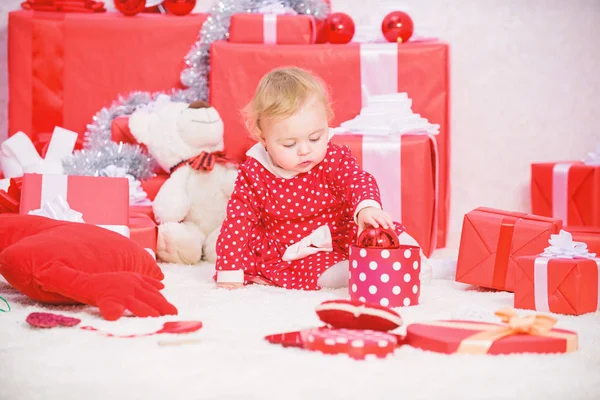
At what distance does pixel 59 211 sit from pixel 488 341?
1155 mm

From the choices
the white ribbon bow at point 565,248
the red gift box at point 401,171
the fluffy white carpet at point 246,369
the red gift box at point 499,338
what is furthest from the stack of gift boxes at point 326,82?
the red gift box at point 499,338

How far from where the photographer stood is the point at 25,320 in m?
1.38

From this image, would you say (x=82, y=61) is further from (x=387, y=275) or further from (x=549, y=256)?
(x=549, y=256)

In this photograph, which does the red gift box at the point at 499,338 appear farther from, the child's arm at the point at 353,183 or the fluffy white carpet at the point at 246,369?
the child's arm at the point at 353,183

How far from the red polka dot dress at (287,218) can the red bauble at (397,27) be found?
0.79 meters

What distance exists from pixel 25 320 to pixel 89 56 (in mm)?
1469

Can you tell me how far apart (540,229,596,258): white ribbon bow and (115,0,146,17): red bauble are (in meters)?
1.70

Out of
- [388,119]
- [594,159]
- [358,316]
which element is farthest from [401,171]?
[358,316]

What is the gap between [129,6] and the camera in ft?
8.76

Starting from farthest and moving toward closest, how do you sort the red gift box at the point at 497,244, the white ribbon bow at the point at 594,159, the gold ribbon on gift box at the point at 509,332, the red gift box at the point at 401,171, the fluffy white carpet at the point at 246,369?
the white ribbon bow at the point at 594,159 → the red gift box at the point at 401,171 → the red gift box at the point at 497,244 → the gold ribbon on gift box at the point at 509,332 → the fluffy white carpet at the point at 246,369

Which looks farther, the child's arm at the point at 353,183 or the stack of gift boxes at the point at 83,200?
the stack of gift boxes at the point at 83,200

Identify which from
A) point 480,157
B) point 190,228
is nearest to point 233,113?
point 190,228

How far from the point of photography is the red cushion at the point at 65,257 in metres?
1.47

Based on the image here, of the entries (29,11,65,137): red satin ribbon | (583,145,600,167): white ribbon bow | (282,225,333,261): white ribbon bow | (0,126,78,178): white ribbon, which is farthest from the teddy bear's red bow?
(583,145,600,167): white ribbon bow
